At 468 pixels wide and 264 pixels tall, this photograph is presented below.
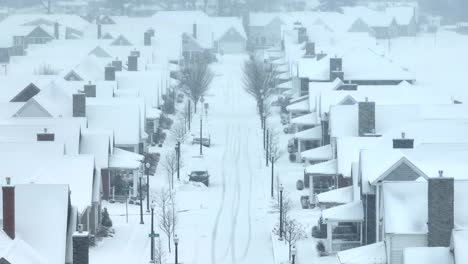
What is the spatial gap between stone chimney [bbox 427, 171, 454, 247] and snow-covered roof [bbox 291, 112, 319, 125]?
3041 centimetres

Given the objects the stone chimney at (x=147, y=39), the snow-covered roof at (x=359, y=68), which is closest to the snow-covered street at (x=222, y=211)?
the snow-covered roof at (x=359, y=68)

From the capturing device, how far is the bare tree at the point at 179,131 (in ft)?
223

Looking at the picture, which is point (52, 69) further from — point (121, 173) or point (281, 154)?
point (121, 173)

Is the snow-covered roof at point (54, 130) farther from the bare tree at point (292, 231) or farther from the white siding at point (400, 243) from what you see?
the white siding at point (400, 243)

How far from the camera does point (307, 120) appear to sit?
221 feet

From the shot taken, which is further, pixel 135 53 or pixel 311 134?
pixel 135 53

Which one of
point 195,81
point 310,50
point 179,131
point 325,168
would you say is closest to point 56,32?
point 310,50

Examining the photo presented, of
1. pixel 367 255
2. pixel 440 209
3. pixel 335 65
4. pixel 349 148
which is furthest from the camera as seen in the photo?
pixel 335 65

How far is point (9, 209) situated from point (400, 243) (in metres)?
10.4

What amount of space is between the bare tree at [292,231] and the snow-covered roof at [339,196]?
1.18 m

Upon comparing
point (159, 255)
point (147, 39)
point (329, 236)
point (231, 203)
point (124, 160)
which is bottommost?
point (159, 255)

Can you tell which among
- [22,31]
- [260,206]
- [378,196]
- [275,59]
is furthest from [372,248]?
[22,31]

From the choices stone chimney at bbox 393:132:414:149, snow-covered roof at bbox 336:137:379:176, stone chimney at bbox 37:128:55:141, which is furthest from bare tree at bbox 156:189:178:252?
stone chimney at bbox 393:132:414:149

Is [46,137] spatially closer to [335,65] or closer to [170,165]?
[170,165]
